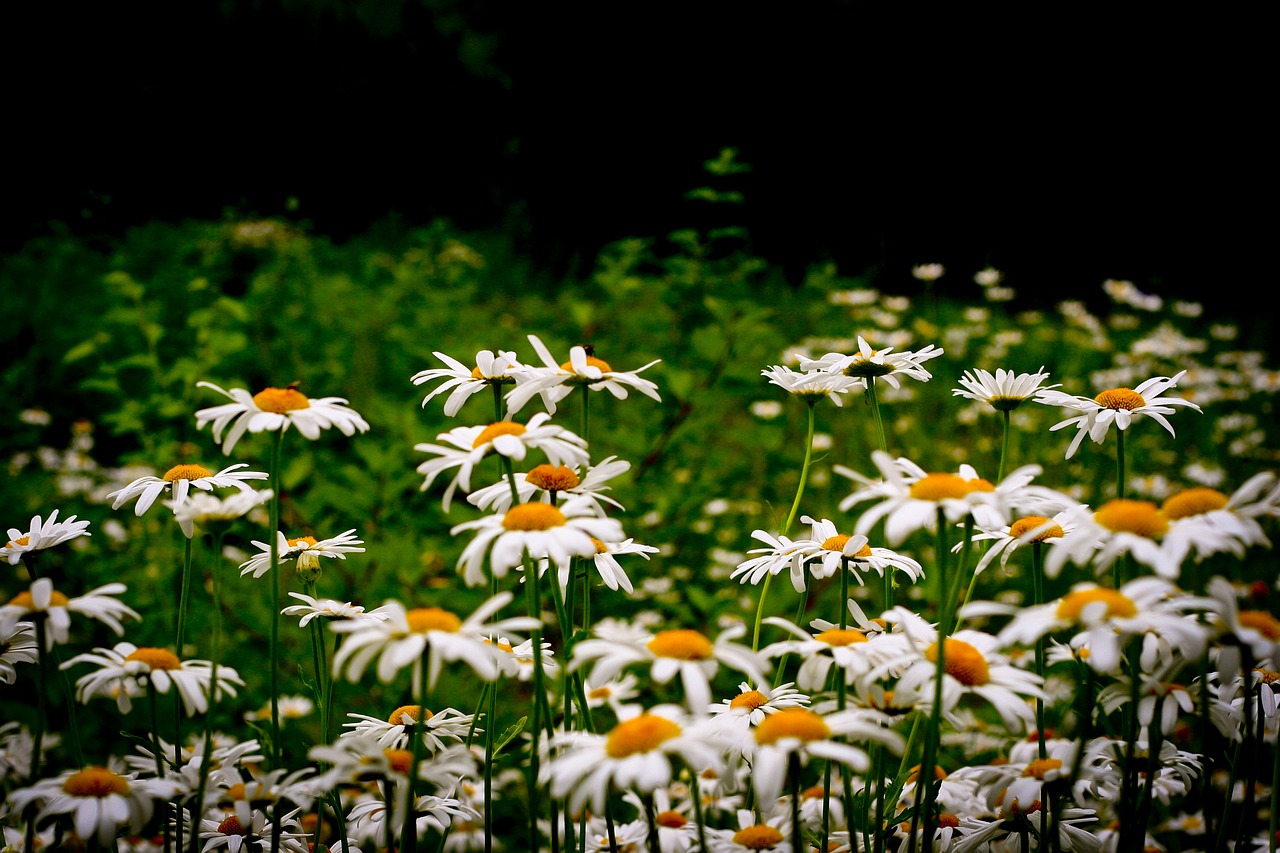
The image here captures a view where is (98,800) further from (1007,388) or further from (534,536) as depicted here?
(1007,388)

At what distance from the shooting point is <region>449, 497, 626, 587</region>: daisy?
0.70 metres

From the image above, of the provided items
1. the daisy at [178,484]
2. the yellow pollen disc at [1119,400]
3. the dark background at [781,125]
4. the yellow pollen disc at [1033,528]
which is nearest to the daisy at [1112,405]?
the yellow pollen disc at [1119,400]

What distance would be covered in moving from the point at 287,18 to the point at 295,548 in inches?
249

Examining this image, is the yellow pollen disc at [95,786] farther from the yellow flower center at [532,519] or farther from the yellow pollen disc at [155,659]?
the yellow flower center at [532,519]

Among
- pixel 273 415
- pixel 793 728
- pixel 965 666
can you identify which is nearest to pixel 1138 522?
pixel 965 666

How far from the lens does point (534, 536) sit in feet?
2.37

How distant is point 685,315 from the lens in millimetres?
3064

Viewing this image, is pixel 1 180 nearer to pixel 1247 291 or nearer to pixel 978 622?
pixel 978 622

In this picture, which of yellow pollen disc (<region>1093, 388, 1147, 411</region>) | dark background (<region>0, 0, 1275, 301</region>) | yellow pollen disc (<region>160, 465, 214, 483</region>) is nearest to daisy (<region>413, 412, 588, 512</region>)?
yellow pollen disc (<region>160, 465, 214, 483</region>)

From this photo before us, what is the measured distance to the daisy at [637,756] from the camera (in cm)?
58

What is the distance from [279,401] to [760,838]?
67 cm

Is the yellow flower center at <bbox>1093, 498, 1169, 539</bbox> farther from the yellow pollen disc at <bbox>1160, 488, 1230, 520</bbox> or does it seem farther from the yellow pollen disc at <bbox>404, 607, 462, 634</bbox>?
the yellow pollen disc at <bbox>404, 607, 462, 634</bbox>

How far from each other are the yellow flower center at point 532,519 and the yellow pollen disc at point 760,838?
0.44m

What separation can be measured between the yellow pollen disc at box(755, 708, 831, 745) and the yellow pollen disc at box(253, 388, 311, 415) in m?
0.54
